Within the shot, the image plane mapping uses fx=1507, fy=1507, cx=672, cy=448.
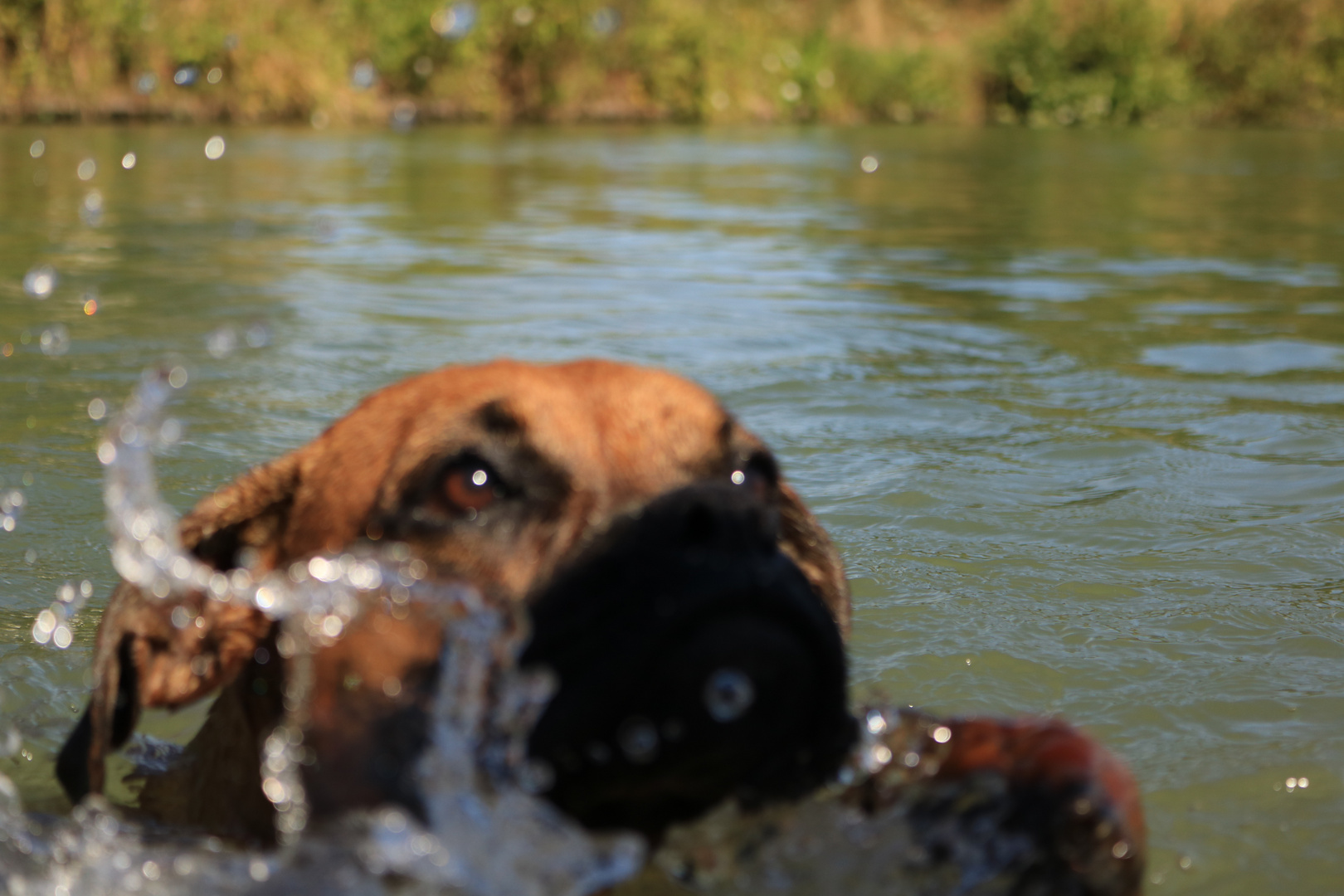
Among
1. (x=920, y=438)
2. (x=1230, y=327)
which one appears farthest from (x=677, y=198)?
(x=920, y=438)

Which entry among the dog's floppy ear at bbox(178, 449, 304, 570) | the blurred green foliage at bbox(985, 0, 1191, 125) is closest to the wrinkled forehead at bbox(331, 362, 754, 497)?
the dog's floppy ear at bbox(178, 449, 304, 570)

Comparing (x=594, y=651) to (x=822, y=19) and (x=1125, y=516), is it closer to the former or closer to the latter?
(x=1125, y=516)

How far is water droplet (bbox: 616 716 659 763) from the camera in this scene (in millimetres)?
2168

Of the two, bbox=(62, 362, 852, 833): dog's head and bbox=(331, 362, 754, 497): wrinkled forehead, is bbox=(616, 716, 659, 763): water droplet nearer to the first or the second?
bbox=(62, 362, 852, 833): dog's head

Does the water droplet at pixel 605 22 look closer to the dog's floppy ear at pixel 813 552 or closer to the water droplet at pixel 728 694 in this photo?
the dog's floppy ear at pixel 813 552

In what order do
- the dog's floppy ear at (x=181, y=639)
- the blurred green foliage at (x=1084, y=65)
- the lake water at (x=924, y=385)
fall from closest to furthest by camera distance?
the dog's floppy ear at (x=181, y=639), the lake water at (x=924, y=385), the blurred green foliage at (x=1084, y=65)

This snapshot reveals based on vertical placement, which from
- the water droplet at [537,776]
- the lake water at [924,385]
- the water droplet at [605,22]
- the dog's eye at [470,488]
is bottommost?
the lake water at [924,385]

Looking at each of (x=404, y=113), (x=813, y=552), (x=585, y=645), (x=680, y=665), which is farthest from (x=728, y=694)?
(x=404, y=113)

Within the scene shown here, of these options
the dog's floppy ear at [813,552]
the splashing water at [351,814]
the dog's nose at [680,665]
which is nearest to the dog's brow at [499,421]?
the splashing water at [351,814]

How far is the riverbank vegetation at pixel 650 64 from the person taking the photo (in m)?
23.6

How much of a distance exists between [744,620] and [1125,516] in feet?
10.6

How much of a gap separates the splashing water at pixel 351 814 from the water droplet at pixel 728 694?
246mm

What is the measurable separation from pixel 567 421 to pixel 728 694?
752 mm

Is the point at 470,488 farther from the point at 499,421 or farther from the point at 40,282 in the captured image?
the point at 40,282
